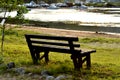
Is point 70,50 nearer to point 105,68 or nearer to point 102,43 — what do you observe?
point 105,68

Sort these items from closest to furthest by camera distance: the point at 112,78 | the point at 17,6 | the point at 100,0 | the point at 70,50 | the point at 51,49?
the point at 112,78 < the point at 70,50 < the point at 51,49 < the point at 17,6 < the point at 100,0

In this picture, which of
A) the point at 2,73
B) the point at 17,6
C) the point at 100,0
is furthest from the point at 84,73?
the point at 100,0

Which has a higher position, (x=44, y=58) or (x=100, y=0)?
(x=44, y=58)

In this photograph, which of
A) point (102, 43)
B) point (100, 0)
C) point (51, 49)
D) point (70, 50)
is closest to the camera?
point (70, 50)

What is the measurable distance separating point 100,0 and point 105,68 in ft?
548

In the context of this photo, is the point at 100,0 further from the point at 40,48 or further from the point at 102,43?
the point at 40,48

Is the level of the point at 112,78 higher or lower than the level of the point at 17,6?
lower

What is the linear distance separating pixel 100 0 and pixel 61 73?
168 metres

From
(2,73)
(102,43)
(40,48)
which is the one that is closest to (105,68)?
(40,48)

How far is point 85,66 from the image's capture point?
9906 mm

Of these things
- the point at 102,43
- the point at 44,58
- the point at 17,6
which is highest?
the point at 17,6

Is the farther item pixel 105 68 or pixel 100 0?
pixel 100 0

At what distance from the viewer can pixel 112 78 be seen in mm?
8391

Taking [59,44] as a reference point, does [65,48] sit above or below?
below
